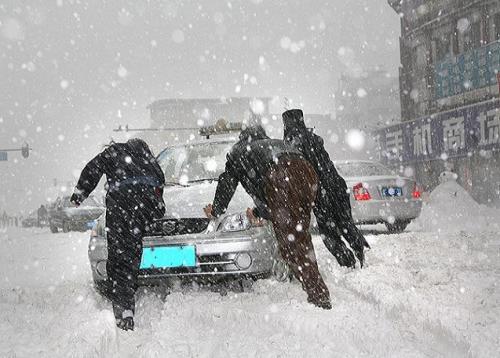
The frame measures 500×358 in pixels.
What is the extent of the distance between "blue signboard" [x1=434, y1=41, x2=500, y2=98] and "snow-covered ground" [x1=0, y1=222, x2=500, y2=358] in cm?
1628

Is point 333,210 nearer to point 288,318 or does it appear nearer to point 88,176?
point 288,318

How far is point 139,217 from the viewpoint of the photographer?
4.28 m

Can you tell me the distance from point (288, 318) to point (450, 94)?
21.2 metres

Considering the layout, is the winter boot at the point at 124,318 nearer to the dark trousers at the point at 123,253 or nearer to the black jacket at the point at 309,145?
the dark trousers at the point at 123,253

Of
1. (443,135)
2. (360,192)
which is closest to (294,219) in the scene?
(360,192)

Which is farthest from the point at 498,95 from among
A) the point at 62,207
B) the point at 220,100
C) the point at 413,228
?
the point at 220,100

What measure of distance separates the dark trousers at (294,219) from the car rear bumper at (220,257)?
273mm

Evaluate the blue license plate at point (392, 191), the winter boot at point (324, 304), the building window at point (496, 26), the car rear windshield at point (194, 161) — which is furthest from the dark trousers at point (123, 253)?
the building window at point (496, 26)

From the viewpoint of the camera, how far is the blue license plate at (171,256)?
454 cm

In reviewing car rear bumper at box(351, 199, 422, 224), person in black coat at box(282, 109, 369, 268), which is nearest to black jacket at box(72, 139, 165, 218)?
person in black coat at box(282, 109, 369, 268)

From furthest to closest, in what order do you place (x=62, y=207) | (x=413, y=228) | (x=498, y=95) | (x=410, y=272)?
(x=498, y=95) < (x=62, y=207) < (x=413, y=228) < (x=410, y=272)

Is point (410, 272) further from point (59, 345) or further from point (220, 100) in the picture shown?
point (220, 100)

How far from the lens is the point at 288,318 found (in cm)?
406

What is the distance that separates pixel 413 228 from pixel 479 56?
511 inches
